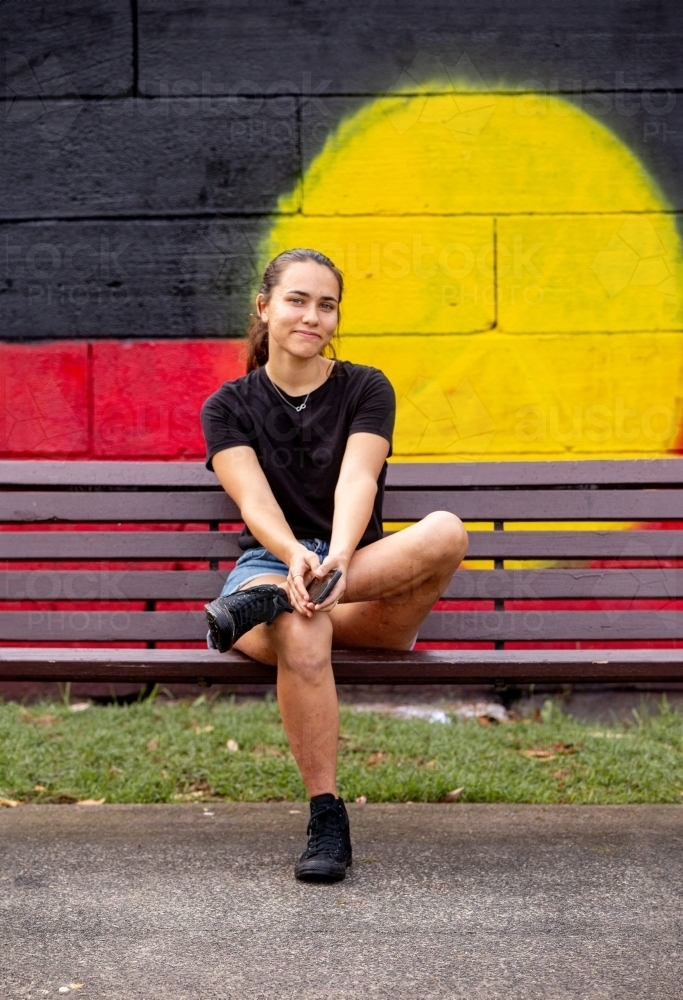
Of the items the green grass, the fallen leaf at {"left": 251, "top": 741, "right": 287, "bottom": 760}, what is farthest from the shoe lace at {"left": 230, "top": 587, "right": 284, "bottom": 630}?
the fallen leaf at {"left": 251, "top": 741, "right": 287, "bottom": 760}

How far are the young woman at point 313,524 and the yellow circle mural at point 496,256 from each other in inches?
51.1

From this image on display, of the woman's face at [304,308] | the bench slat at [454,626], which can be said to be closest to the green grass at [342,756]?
the bench slat at [454,626]

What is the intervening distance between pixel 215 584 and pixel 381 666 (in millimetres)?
664

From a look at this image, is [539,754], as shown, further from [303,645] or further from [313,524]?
[303,645]

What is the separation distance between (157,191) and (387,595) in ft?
7.90

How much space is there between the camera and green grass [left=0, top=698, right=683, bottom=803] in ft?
11.4

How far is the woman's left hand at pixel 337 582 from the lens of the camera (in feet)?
8.73

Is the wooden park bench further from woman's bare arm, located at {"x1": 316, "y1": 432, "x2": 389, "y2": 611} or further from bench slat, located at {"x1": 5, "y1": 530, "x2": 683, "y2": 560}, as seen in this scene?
woman's bare arm, located at {"x1": 316, "y1": 432, "x2": 389, "y2": 611}

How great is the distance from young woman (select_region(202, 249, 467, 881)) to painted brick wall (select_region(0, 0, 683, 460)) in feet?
4.36

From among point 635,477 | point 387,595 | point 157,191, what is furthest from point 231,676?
point 157,191

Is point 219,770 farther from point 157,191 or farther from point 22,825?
point 157,191

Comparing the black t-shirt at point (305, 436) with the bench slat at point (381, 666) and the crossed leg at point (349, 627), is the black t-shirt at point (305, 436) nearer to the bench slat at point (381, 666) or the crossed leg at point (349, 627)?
Answer: the crossed leg at point (349, 627)

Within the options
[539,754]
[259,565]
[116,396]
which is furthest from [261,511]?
[116,396]

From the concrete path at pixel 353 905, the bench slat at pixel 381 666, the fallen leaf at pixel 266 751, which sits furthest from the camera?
the fallen leaf at pixel 266 751
